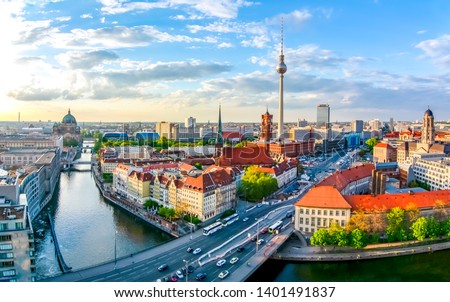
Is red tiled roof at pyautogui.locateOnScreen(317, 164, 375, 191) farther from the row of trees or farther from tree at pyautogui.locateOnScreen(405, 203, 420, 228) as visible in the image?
tree at pyautogui.locateOnScreen(405, 203, 420, 228)

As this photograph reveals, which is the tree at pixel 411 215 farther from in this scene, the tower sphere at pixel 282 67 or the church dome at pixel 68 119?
the church dome at pixel 68 119

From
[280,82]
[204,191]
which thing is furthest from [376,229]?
[280,82]

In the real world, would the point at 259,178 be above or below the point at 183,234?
above

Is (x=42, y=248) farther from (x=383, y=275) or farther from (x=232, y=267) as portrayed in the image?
(x=383, y=275)

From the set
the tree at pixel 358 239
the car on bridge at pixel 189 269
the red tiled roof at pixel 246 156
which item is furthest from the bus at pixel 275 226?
the red tiled roof at pixel 246 156

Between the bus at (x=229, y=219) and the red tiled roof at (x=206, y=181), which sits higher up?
the red tiled roof at (x=206, y=181)

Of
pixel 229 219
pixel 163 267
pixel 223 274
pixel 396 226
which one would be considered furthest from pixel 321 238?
pixel 163 267

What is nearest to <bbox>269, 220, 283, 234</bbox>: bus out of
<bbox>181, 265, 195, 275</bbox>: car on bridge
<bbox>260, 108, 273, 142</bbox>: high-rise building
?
<bbox>181, 265, 195, 275</bbox>: car on bridge
